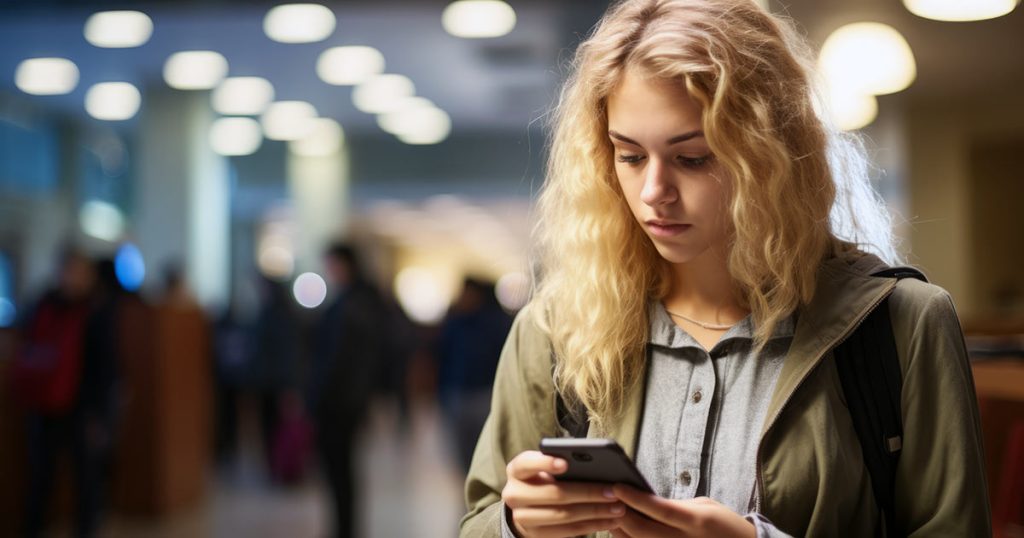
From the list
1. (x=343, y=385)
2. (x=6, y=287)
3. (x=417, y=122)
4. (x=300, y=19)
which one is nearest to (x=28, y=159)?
(x=6, y=287)

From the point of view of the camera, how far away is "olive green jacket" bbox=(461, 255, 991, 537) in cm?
151

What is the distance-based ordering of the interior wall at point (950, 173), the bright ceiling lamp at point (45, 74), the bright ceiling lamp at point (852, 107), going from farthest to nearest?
the bright ceiling lamp at point (45, 74), the interior wall at point (950, 173), the bright ceiling lamp at point (852, 107)

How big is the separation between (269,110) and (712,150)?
47.5 feet

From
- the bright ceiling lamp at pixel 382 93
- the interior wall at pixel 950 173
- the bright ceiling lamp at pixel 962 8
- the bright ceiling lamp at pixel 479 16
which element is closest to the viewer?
the bright ceiling lamp at pixel 962 8

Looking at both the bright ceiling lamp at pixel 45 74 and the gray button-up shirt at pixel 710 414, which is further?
the bright ceiling lamp at pixel 45 74

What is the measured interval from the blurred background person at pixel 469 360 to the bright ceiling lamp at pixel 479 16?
2.21 meters

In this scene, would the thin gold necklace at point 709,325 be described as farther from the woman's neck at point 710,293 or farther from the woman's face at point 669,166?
the woman's face at point 669,166

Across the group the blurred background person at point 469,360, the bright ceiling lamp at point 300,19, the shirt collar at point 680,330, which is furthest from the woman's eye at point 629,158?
the bright ceiling lamp at point 300,19

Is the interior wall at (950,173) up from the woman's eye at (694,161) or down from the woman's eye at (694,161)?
up

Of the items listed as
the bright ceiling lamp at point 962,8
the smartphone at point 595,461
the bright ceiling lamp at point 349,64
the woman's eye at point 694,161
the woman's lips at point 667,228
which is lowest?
the smartphone at point 595,461

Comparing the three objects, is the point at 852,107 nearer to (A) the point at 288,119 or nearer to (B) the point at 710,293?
(B) the point at 710,293

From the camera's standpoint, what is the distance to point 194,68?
12.0 metres

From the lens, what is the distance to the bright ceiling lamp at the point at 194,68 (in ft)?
38.6

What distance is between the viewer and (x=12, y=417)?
7008 millimetres
